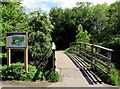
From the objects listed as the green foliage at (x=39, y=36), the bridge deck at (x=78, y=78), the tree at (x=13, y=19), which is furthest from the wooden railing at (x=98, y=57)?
the tree at (x=13, y=19)

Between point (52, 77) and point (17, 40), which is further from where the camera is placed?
point (17, 40)

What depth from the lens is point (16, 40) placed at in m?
6.02

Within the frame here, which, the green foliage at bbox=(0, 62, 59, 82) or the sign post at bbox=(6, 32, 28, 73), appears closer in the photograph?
the green foliage at bbox=(0, 62, 59, 82)

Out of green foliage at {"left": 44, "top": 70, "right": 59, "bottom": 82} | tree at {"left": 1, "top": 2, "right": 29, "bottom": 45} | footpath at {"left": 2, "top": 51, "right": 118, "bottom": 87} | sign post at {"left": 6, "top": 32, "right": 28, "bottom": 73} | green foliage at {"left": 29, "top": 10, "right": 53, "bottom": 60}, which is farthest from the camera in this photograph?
green foliage at {"left": 29, "top": 10, "right": 53, "bottom": 60}

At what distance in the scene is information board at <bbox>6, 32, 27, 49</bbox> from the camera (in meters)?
5.99

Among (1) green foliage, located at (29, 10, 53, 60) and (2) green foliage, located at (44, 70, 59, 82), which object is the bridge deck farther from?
(1) green foliage, located at (29, 10, 53, 60)

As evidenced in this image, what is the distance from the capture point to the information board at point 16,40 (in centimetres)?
599

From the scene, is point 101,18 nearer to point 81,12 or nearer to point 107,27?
point 107,27

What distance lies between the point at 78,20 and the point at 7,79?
25848mm

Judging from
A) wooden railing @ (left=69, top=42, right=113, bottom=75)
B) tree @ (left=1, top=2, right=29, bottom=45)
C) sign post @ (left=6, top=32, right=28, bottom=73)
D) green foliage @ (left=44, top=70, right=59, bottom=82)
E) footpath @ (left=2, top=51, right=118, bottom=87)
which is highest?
tree @ (left=1, top=2, right=29, bottom=45)

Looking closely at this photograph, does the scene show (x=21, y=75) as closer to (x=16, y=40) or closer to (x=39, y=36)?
(x=16, y=40)

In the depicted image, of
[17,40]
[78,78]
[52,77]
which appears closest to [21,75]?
[52,77]

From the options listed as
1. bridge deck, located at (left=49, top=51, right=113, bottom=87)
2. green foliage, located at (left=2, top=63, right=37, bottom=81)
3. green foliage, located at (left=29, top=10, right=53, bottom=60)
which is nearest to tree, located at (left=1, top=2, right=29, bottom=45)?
green foliage, located at (left=29, top=10, right=53, bottom=60)

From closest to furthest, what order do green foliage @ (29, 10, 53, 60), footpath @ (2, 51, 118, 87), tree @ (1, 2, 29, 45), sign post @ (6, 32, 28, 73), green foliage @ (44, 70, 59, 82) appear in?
1. footpath @ (2, 51, 118, 87)
2. green foliage @ (44, 70, 59, 82)
3. sign post @ (6, 32, 28, 73)
4. tree @ (1, 2, 29, 45)
5. green foliage @ (29, 10, 53, 60)
